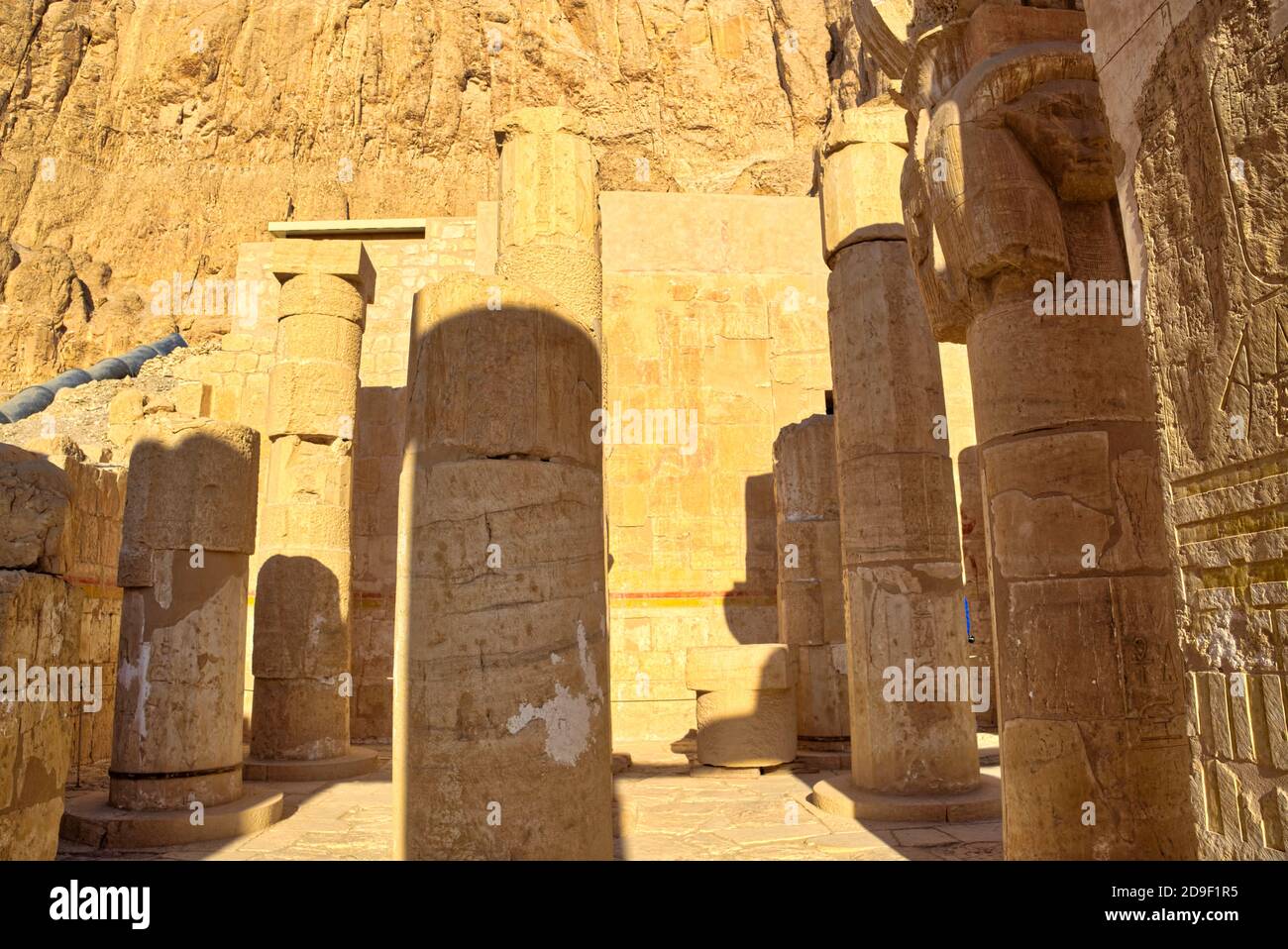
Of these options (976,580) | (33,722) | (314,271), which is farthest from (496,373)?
(976,580)

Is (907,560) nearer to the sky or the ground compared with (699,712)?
nearer to the sky

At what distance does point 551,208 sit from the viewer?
6984 mm

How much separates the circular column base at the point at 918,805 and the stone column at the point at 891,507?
0.04 metres

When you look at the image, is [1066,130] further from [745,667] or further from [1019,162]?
[745,667]

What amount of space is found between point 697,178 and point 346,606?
2122 cm

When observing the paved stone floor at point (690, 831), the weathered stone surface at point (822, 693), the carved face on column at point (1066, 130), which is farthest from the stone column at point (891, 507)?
the carved face on column at point (1066, 130)

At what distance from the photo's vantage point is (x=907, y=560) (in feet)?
24.1

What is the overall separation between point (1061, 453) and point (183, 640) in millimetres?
6193

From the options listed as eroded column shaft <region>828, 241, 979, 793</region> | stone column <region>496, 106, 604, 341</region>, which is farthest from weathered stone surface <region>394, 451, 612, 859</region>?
eroded column shaft <region>828, 241, 979, 793</region>

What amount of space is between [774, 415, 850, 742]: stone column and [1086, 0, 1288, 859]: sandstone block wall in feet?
25.6

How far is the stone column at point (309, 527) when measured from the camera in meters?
9.67

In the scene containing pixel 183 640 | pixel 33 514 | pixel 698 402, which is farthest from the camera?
pixel 698 402

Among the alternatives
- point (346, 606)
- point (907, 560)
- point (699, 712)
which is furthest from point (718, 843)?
point (346, 606)
